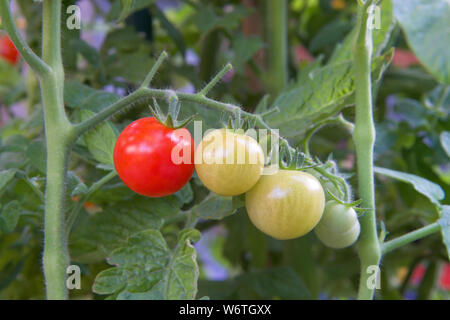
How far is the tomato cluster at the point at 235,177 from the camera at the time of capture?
0.38 meters

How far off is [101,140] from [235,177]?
6.7 inches

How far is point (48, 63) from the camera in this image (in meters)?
0.42

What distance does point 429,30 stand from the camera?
45 centimetres

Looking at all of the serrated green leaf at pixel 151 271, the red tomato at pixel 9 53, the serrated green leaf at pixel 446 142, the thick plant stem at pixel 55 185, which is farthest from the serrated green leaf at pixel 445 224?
the red tomato at pixel 9 53

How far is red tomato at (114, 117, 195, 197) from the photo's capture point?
0.40 metres

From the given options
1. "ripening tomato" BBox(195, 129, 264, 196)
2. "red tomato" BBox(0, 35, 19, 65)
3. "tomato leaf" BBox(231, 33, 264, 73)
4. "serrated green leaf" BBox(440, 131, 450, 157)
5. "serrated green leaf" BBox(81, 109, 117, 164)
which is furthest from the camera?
"red tomato" BBox(0, 35, 19, 65)

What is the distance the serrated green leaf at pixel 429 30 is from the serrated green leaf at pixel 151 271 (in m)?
0.26

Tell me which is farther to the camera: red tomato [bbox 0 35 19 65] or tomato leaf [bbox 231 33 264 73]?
red tomato [bbox 0 35 19 65]

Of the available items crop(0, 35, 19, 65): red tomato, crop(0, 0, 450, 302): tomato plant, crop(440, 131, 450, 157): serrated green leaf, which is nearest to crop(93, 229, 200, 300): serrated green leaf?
crop(0, 0, 450, 302): tomato plant

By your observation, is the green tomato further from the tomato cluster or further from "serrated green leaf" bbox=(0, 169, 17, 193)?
"serrated green leaf" bbox=(0, 169, 17, 193)

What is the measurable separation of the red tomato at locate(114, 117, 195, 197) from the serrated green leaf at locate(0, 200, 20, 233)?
131 mm

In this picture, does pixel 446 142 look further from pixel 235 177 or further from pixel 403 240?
pixel 235 177

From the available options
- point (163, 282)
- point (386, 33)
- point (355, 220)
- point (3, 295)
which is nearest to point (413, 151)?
point (386, 33)

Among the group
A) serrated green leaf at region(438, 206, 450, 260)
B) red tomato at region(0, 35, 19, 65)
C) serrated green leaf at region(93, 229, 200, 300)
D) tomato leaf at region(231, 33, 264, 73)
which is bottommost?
serrated green leaf at region(93, 229, 200, 300)
